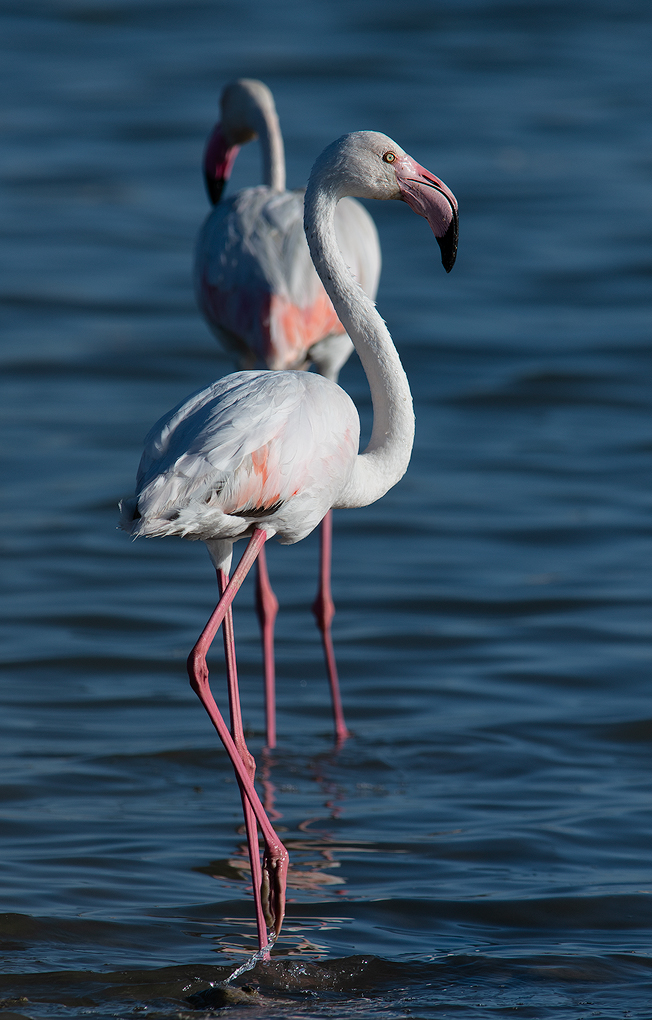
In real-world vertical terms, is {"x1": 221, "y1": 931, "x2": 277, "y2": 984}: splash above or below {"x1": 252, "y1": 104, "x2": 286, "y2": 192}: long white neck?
below

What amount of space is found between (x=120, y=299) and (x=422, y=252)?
3.57 meters

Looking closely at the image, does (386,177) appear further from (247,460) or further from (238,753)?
(238,753)

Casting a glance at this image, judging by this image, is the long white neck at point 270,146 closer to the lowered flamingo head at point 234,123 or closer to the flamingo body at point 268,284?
the lowered flamingo head at point 234,123

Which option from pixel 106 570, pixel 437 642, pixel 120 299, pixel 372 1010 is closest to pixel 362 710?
pixel 437 642

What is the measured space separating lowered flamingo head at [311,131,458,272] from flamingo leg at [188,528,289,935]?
128 cm

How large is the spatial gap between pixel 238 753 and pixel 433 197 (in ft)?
6.78

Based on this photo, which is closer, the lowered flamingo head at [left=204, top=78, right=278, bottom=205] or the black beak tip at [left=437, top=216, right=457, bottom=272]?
the black beak tip at [left=437, top=216, right=457, bottom=272]

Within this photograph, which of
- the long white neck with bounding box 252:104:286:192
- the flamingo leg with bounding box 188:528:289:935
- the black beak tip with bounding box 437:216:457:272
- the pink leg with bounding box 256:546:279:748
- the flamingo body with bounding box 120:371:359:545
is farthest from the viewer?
the long white neck with bounding box 252:104:286:192

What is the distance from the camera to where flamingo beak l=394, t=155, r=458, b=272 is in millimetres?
5086

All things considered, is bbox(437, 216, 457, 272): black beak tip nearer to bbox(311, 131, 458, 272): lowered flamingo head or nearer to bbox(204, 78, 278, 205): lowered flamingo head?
bbox(311, 131, 458, 272): lowered flamingo head

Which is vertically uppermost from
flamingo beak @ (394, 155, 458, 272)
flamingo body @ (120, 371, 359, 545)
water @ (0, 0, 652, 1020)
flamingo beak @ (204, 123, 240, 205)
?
flamingo beak @ (394, 155, 458, 272)

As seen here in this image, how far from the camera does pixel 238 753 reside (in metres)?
5.01

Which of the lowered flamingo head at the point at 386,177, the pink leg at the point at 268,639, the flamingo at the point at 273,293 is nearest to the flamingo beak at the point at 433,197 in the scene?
the lowered flamingo head at the point at 386,177

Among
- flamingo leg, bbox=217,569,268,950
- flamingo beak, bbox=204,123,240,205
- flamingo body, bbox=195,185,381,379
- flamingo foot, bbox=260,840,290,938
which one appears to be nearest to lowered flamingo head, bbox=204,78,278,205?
flamingo beak, bbox=204,123,240,205
